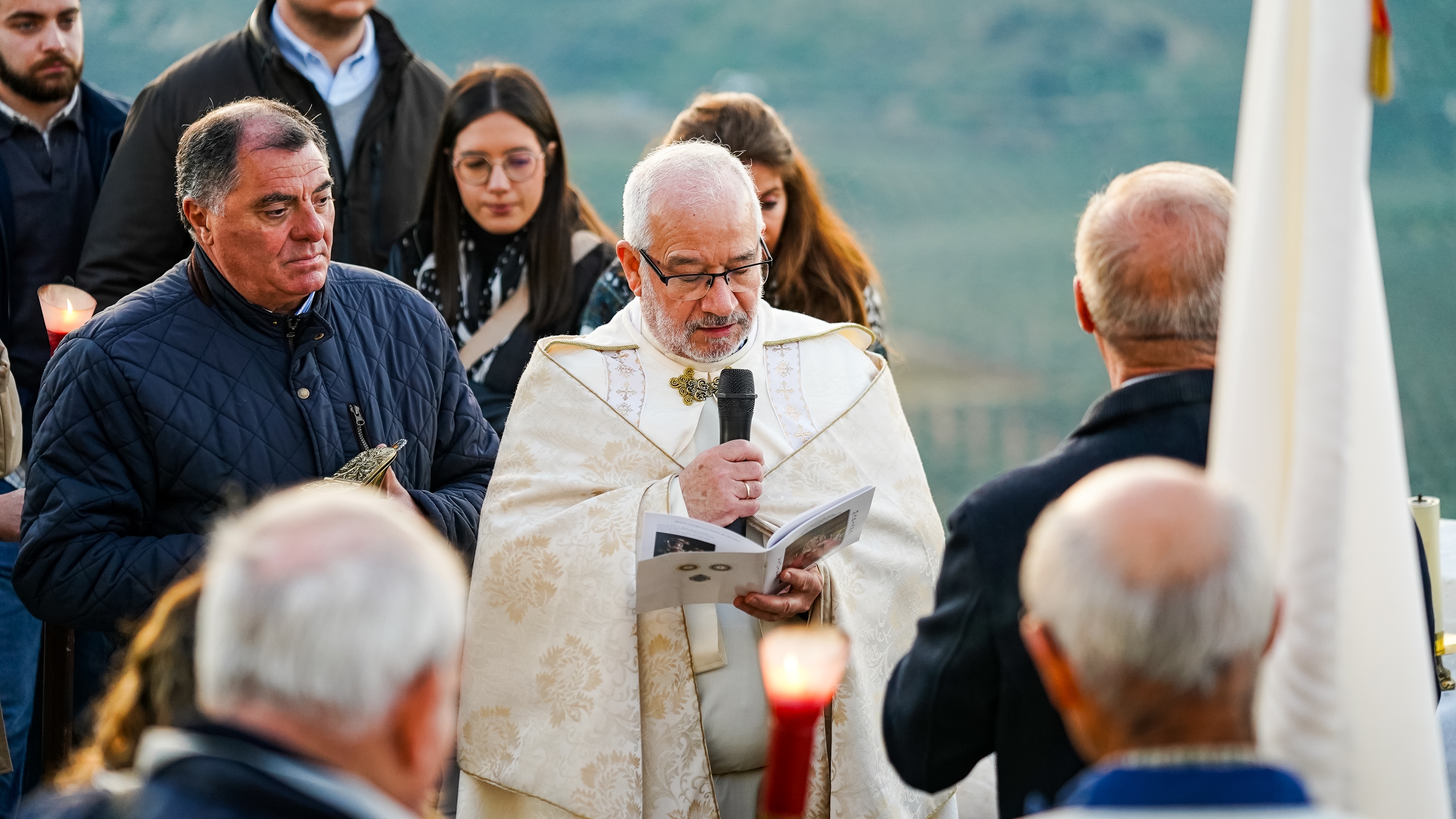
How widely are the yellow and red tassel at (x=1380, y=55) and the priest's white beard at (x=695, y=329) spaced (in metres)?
1.92

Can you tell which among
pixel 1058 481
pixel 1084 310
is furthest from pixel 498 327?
pixel 1058 481

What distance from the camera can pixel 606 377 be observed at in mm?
3682

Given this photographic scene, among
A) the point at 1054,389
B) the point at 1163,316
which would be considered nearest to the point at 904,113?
the point at 1054,389

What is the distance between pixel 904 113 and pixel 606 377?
360 inches

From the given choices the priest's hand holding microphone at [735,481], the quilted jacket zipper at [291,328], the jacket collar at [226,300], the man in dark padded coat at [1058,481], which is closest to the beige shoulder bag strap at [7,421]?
the jacket collar at [226,300]

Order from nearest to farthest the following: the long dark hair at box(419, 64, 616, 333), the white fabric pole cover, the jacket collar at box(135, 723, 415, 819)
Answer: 1. the jacket collar at box(135, 723, 415, 819)
2. the white fabric pole cover
3. the long dark hair at box(419, 64, 616, 333)

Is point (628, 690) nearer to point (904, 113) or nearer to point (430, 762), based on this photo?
point (430, 762)

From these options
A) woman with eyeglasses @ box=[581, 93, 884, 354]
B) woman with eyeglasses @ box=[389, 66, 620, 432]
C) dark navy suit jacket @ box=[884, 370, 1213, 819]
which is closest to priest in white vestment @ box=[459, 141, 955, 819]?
dark navy suit jacket @ box=[884, 370, 1213, 819]

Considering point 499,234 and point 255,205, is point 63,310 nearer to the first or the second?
point 255,205

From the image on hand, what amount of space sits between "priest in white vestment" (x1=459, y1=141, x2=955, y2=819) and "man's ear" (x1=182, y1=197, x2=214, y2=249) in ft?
2.87

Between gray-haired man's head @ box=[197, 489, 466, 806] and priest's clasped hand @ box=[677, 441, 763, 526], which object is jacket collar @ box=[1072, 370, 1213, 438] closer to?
priest's clasped hand @ box=[677, 441, 763, 526]

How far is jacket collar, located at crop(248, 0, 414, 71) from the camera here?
5.39 metres

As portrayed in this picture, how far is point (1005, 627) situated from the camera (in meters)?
2.32

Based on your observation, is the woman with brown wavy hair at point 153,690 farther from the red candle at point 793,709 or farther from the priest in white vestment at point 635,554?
the priest in white vestment at point 635,554
